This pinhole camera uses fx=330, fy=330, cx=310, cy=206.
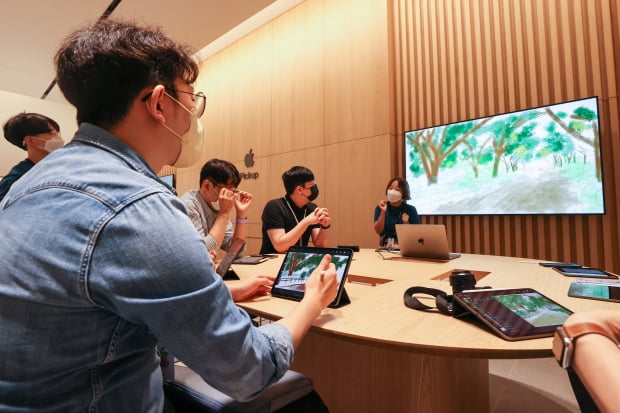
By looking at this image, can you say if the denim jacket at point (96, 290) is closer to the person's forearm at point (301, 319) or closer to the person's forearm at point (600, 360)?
the person's forearm at point (301, 319)

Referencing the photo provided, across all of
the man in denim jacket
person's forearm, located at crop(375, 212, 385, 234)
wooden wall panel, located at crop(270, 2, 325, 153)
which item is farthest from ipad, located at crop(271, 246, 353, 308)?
wooden wall panel, located at crop(270, 2, 325, 153)

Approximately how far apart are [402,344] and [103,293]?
0.61m

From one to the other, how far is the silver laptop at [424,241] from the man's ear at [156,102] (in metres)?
1.58

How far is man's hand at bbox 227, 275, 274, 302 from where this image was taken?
3.64 feet

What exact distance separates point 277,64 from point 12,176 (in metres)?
3.97

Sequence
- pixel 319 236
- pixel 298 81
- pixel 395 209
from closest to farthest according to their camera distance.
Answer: pixel 319 236 < pixel 395 209 < pixel 298 81

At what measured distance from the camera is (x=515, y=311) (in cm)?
88

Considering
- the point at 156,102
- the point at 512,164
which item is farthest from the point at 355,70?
the point at 156,102

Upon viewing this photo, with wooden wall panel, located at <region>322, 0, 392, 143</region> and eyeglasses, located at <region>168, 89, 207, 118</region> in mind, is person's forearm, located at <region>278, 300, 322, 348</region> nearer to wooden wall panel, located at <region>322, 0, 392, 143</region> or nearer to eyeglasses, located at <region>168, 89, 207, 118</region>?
eyeglasses, located at <region>168, 89, 207, 118</region>

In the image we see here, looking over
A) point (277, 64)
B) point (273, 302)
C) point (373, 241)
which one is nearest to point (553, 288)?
point (273, 302)

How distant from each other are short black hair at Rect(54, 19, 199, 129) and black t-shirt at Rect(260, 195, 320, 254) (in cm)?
173

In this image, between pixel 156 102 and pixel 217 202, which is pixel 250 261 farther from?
pixel 156 102

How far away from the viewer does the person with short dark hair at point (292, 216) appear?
7.45ft

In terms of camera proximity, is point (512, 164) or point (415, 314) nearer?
point (415, 314)
